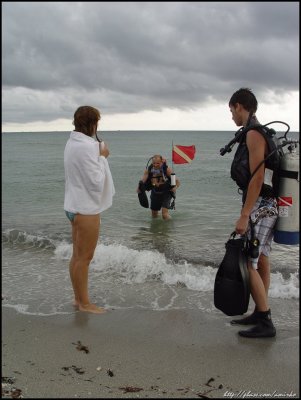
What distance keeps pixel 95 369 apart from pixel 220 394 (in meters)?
0.94

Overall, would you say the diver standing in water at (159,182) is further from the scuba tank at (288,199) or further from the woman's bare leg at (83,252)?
the scuba tank at (288,199)

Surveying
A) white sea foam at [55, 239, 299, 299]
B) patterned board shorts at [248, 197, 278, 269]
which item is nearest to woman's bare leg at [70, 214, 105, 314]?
white sea foam at [55, 239, 299, 299]

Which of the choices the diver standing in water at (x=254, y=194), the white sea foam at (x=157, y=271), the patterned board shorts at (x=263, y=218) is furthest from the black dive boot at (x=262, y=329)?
the white sea foam at (x=157, y=271)

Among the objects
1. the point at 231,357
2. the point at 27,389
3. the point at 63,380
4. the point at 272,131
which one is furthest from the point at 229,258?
the point at 27,389

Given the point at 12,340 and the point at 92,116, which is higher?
the point at 92,116

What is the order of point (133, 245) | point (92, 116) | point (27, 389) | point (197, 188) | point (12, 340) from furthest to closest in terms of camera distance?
point (197, 188) < point (133, 245) < point (92, 116) < point (12, 340) < point (27, 389)

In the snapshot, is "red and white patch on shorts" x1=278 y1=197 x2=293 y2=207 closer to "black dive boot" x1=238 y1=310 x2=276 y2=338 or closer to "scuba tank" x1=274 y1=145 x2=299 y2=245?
"scuba tank" x1=274 y1=145 x2=299 y2=245

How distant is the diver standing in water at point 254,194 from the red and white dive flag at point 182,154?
754 cm

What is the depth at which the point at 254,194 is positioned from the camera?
3.51m

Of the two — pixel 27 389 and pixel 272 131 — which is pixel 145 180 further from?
pixel 27 389

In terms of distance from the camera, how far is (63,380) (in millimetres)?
2959

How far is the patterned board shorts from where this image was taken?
143 inches

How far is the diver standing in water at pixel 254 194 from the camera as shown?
346cm

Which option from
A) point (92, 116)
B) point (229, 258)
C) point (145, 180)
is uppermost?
point (92, 116)
